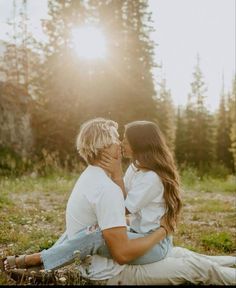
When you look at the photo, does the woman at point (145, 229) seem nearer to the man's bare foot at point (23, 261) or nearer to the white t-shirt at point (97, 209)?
the man's bare foot at point (23, 261)

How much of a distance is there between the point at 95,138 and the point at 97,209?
662 millimetres

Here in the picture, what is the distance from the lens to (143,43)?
31.8 metres

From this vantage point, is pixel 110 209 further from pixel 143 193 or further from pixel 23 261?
pixel 23 261

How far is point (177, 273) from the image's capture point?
4914 millimetres

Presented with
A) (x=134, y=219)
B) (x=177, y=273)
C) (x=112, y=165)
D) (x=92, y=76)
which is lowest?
(x=177, y=273)

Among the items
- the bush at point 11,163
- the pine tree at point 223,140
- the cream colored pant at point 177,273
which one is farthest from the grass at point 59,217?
the pine tree at point 223,140

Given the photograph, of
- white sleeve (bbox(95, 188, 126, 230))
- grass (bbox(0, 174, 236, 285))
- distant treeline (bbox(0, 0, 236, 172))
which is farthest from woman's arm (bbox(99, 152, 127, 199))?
distant treeline (bbox(0, 0, 236, 172))

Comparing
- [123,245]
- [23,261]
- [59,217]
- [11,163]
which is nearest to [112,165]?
[123,245]

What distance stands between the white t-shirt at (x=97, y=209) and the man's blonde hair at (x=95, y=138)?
16 centimetres

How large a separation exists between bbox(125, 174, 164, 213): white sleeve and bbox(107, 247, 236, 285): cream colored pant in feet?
1.85

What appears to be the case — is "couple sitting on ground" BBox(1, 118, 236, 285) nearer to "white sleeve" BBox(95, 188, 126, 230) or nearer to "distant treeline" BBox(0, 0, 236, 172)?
"white sleeve" BBox(95, 188, 126, 230)

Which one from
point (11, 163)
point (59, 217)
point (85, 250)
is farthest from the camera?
point (11, 163)

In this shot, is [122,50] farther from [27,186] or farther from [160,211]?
[160,211]

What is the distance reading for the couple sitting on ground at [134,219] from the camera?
4.82 meters
